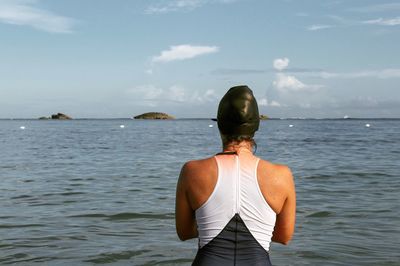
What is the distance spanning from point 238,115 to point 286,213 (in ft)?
2.34

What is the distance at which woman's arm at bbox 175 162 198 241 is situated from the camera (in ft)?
10.0

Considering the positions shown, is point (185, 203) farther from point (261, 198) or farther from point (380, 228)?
point (380, 228)

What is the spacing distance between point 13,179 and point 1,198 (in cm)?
554

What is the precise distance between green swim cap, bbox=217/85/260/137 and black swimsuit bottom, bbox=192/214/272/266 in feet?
1.95

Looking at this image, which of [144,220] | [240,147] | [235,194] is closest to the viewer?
[235,194]

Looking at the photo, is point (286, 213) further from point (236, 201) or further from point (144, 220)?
point (144, 220)

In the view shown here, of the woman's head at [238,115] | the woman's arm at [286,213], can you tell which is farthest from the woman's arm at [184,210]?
the woman's arm at [286,213]

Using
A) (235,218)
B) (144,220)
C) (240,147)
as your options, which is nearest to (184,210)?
(235,218)

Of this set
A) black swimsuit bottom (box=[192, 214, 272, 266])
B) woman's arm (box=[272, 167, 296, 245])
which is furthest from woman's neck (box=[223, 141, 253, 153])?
black swimsuit bottom (box=[192, 214, 272, 266])

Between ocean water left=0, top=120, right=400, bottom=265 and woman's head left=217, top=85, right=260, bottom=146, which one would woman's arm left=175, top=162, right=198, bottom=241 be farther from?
ocean water left=0, top=120, right=400, bottom=265

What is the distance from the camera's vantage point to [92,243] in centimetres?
960

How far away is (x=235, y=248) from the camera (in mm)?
3049

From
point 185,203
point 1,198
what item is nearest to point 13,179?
point 1,198

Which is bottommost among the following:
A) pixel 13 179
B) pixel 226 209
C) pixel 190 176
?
pixel 13 179
